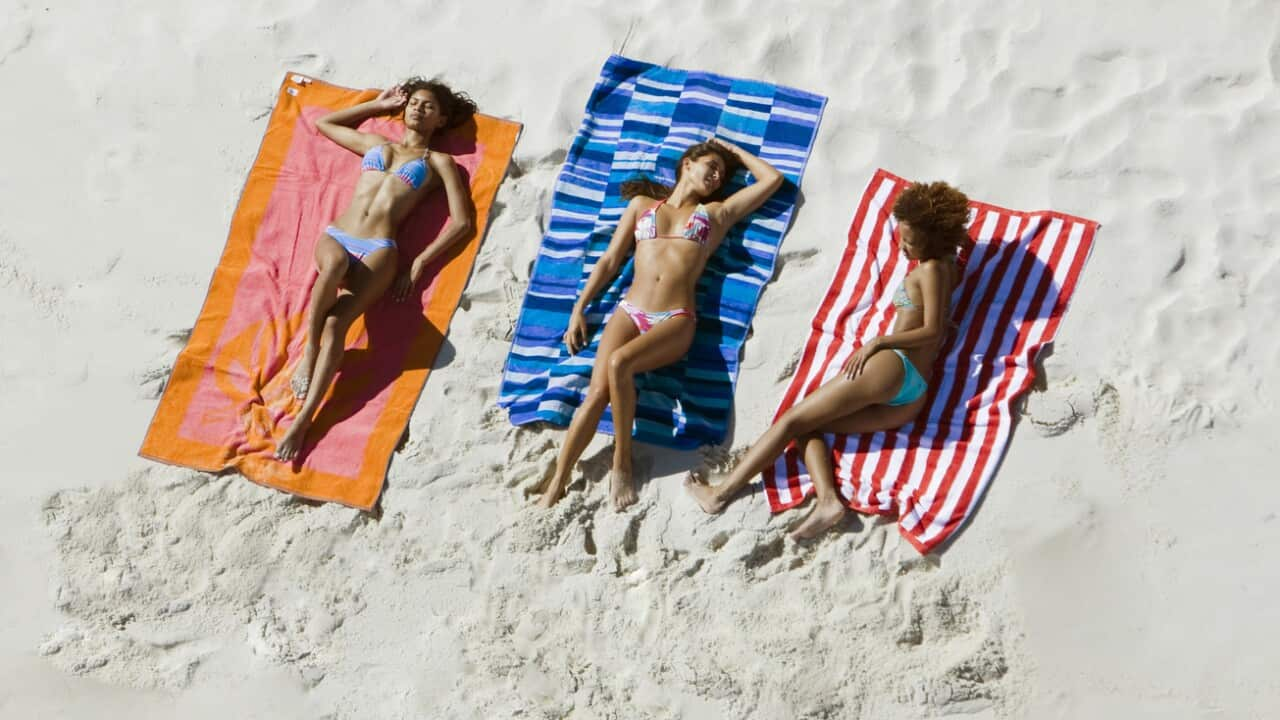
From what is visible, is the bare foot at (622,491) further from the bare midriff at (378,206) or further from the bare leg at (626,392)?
the bare midriff at (378,206)

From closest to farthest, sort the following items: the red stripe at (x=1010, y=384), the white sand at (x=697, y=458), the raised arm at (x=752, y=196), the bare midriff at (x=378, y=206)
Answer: the white sand at (x=697, y=458) → the red stripe at (x=1010, y=384) → the raised arm at (x=752, y=196) → the bare midriff at (x=378, y=206)

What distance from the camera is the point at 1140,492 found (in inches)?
176

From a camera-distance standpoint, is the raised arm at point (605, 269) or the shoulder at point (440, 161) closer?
the raised arm at point (605, 269)

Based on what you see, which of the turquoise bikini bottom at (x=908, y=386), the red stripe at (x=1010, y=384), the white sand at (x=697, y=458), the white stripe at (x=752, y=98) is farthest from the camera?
the white stripe at (x=752, y=98)

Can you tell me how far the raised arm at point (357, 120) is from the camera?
19.2 feet

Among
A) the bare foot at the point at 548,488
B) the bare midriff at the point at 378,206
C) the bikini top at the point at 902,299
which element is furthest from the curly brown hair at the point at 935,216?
the bare midriff at the point at 378,206

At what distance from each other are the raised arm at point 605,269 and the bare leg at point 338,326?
0.98m

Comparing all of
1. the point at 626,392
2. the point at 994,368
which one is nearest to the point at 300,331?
the point at 626,392

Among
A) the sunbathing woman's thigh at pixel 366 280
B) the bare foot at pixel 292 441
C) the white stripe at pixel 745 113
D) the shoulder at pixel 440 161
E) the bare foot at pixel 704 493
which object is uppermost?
the white stripe at pixel 745 113

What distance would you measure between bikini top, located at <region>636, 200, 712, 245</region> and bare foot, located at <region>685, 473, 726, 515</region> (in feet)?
3.71

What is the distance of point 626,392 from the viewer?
4.85m

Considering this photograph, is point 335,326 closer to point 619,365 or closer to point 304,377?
point 304,377

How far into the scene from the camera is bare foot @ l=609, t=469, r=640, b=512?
15.9ft

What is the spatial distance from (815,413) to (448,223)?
2.22 m
